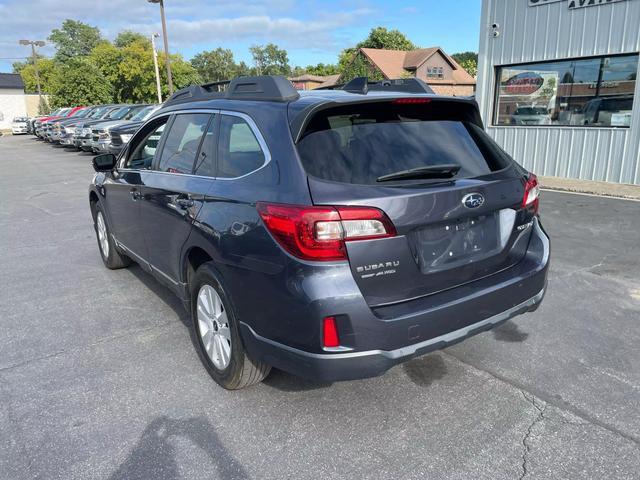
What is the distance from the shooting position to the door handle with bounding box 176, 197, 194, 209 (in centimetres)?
335

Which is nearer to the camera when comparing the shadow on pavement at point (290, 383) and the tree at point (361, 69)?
the shadow on pavement at point (290, 383)

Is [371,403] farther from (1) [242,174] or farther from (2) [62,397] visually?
(2) [62,397]

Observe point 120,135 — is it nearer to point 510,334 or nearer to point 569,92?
point 569,92

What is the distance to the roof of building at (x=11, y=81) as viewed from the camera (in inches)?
2650

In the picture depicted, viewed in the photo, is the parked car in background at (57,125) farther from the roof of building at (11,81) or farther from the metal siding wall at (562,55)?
the roof of building at (11,81)

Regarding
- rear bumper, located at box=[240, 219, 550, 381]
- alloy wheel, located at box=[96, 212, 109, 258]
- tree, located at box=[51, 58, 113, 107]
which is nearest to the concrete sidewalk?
rear bumper, located at box=[240, 219, 550, 381]

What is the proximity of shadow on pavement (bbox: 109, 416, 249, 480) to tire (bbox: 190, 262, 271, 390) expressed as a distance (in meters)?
0.33

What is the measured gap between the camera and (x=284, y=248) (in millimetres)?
2523

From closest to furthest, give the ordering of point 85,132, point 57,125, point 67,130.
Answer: point 85,132 < point 67,130 < point 57,125

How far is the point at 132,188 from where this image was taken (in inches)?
174

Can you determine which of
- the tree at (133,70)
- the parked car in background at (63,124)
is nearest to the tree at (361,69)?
the tree at (133,70)

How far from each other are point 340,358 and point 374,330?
0.69ft

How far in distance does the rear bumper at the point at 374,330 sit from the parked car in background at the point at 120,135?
13.0 m

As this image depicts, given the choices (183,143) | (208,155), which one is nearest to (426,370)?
(208,155)
